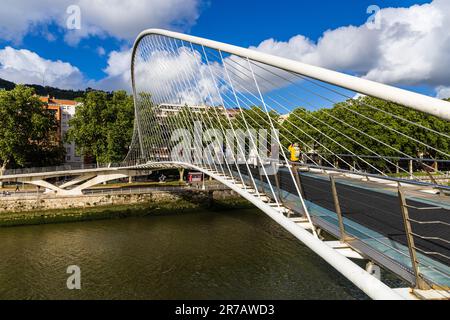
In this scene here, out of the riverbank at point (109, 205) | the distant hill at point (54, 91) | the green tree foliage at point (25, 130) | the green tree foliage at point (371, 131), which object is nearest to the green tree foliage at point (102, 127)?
the green tree foliage at point (25, 130)

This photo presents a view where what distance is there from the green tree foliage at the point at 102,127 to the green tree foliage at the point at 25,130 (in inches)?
105

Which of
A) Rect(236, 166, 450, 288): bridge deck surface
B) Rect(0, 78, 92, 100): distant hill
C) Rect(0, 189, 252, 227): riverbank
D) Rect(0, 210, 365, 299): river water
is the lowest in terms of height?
Rect(0, 210, 365, 299): river water

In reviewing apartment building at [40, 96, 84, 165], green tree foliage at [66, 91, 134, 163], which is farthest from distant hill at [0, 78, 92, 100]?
green tree foliage at [66, 91, 134, 163]

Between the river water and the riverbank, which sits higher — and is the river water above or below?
below

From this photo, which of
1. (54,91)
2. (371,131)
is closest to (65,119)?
(371,131)

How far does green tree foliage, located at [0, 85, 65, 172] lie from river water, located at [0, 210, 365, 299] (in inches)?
529

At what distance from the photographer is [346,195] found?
22.6 ft

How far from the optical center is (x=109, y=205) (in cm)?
2566

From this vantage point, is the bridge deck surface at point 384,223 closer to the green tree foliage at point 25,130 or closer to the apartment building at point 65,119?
the green tree foliage at point 25,130

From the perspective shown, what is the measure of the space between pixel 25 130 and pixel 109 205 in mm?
15074

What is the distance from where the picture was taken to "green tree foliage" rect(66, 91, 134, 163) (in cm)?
3588

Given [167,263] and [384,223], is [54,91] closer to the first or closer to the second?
[167,263]

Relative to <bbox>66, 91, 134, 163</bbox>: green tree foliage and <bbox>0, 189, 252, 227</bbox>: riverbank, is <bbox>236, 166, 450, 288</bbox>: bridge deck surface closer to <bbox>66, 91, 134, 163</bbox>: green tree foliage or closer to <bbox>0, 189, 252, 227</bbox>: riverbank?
<bbox>0, 189, 252, 227</bbox>: riverbank

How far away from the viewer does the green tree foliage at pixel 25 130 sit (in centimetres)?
3166
